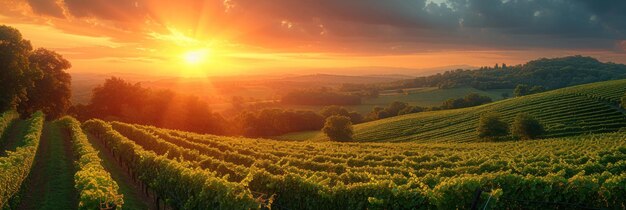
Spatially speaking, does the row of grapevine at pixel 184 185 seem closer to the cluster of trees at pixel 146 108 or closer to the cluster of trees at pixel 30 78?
the cluster of trees at pixel 30 78

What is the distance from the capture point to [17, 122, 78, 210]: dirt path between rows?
1914 cm

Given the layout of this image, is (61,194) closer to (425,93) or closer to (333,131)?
(333,131)

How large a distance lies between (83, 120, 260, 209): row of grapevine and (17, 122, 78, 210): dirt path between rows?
3.29 meters

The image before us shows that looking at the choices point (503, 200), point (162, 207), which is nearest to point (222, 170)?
point (162, 207)

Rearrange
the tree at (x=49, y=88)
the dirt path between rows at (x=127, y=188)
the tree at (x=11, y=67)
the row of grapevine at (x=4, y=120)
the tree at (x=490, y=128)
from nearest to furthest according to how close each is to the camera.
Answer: the dirt path between rows at (x=127, y=188), the row of grapevine at (x=4, y=120), the tree at (x=11, y=67), the tree at (x=49, y=88), the tree at (x=490, y=128)

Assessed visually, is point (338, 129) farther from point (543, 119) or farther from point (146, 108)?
point (146, 108)

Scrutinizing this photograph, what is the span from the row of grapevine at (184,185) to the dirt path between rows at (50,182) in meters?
3.29

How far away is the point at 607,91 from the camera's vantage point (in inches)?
3091

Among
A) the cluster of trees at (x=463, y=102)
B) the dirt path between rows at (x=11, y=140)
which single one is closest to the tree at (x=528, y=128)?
the dirt path between rows at (x=11, y=140)

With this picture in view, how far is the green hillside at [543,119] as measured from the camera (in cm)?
6525

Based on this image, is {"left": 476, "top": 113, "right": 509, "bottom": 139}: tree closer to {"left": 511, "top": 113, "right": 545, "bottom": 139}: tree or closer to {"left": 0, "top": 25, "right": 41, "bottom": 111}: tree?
{"left": 511, "top": 113, "right": 545, "bottom": 139}: tree

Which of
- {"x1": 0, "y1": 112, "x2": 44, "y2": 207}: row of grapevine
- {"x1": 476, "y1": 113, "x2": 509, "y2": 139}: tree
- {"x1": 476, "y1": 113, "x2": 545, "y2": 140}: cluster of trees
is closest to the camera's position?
{"x1": 0, "y1": 112, "x2": 44, "y2": 207}: row of grapevine

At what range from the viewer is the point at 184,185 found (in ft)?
57.9

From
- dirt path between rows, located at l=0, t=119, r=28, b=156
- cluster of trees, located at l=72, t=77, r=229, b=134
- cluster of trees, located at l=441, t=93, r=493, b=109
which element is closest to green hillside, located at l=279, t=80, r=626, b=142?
cluster of trees, located at l=72, t=77, r=229, b=134
